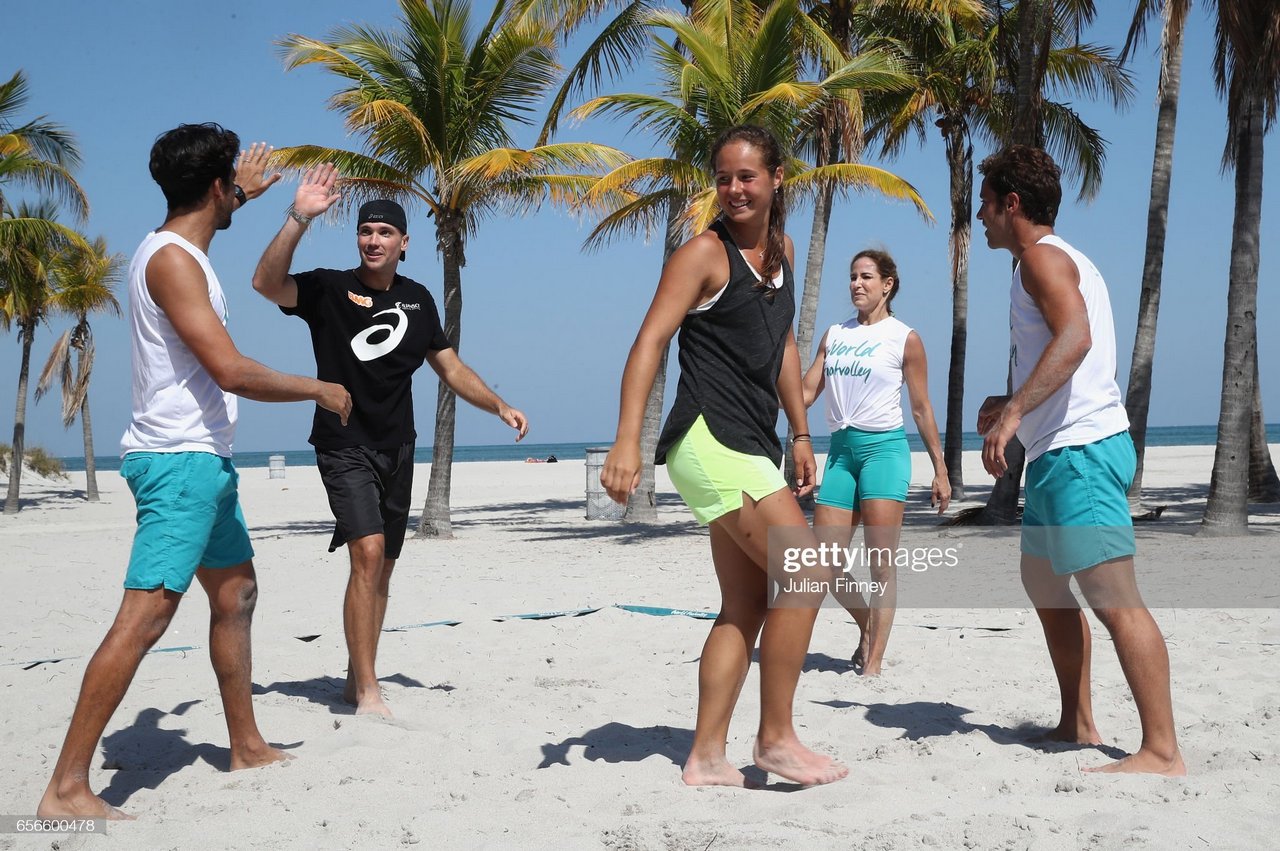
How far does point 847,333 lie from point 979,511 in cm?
861

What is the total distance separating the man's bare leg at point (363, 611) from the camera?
3.94 metres

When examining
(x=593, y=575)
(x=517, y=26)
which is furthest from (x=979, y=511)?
(x=517, y=26)

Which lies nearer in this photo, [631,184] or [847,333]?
[847,333]

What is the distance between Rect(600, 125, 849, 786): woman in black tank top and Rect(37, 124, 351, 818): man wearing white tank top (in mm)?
1045

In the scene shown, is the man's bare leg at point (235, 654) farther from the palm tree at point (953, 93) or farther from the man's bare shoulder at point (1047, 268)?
the palm tree at point (953, 93)

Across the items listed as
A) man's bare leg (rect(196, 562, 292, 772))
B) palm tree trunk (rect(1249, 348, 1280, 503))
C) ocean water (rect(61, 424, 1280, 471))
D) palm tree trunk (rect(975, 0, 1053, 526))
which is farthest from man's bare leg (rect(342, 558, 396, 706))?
ocean water (rect(61, 424, 1280, 471))

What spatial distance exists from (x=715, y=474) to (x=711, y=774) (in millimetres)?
888

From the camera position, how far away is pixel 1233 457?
33.1 feet

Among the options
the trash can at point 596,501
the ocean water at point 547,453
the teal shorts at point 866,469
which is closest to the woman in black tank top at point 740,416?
the teal shorts at point 866,469

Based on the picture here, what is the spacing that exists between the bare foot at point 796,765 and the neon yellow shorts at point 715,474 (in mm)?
695

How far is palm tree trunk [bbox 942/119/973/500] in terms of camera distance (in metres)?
18.1

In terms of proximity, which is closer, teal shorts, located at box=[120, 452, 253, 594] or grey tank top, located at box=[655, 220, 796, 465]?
teal shorts, located at box=[120, 452, 253, 594]

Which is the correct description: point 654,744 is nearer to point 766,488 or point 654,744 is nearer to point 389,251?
point 766,488

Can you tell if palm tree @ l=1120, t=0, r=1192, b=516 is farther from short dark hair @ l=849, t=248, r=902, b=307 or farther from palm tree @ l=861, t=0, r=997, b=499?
short dark hair @ l=849, t=248, r=902, b=307
